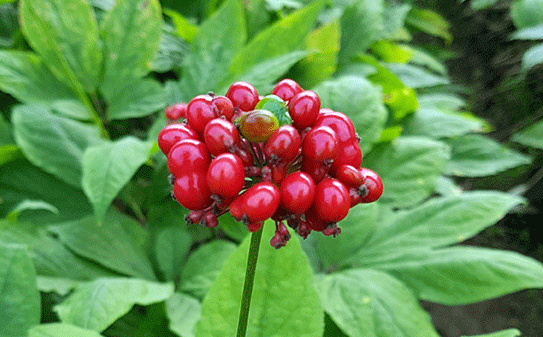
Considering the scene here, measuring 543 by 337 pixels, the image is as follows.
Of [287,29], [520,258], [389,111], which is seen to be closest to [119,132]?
[287,29]

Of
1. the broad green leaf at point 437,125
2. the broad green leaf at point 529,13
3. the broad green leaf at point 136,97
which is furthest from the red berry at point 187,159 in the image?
the broad green leaf at point 529,13

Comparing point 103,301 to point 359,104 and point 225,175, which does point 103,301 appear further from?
point 359,104

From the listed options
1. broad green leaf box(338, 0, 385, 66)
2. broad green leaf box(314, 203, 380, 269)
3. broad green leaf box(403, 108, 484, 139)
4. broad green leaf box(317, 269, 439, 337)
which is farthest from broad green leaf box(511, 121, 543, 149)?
broad green leaf box(317, 269, 439, 337)

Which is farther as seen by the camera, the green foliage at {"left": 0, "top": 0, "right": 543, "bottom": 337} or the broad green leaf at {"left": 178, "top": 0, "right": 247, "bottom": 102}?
the broad green leaf at {"left": 178, "top": 0, "right": 247, "bottom": 102}

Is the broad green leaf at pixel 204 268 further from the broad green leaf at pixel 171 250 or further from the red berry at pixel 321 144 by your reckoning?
the red berry at pixel 321 144

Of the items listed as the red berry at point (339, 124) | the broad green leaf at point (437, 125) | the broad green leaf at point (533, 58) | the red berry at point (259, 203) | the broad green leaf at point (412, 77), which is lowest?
the broad green leaf at point (437, 125)

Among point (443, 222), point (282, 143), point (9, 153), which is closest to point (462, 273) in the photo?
point (443, 222)

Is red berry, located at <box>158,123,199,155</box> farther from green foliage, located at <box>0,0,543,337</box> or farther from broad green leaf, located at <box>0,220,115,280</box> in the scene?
broad green leaf, located at <box>0,220,115,280</box>

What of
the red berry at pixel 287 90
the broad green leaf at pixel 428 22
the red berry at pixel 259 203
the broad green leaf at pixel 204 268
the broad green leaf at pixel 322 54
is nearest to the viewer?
the red berry at pixel 259 203

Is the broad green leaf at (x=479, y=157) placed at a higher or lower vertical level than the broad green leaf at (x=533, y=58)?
lower
